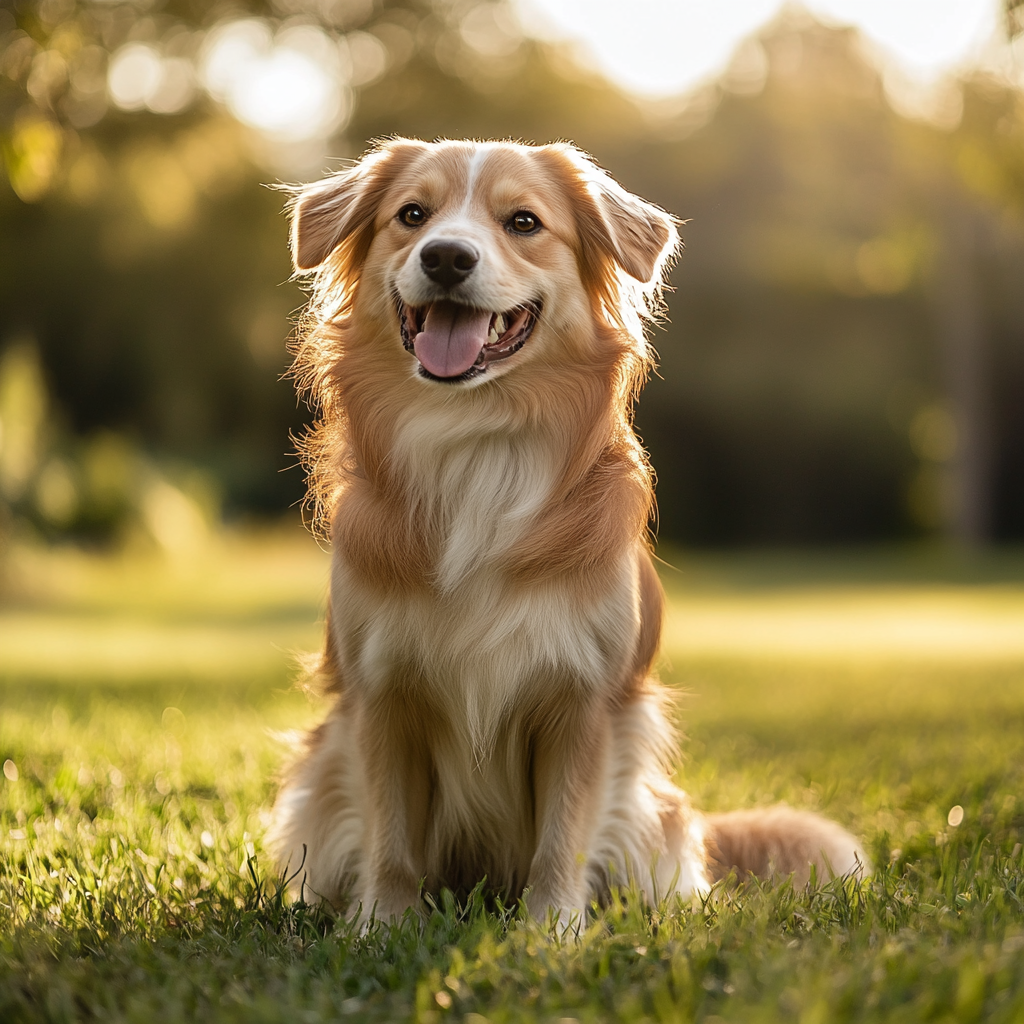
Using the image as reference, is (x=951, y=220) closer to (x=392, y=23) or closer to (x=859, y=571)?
(x=859, y=571)

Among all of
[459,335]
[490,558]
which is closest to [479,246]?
[459,335]

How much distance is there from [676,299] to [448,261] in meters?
22.7

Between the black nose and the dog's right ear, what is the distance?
482mm

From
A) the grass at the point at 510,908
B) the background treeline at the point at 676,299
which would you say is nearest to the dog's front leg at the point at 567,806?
the grass at the point at 510,908

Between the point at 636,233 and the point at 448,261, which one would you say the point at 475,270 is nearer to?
the point at 448,261

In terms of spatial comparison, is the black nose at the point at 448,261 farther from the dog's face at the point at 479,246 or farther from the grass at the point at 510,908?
the grass at the point at 510,908

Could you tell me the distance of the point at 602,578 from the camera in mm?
3033

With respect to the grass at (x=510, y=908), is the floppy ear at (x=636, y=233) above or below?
above

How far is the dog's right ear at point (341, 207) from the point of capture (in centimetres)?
343

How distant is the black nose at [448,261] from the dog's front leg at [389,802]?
1162 mm

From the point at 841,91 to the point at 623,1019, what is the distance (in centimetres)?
2357

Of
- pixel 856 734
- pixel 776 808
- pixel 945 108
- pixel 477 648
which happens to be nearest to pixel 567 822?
pixel 477 648

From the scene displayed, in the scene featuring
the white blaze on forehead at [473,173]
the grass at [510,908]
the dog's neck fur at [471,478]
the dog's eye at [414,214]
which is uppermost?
the white blaze on forehead at [473,173]

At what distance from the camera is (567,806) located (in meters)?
3.06
